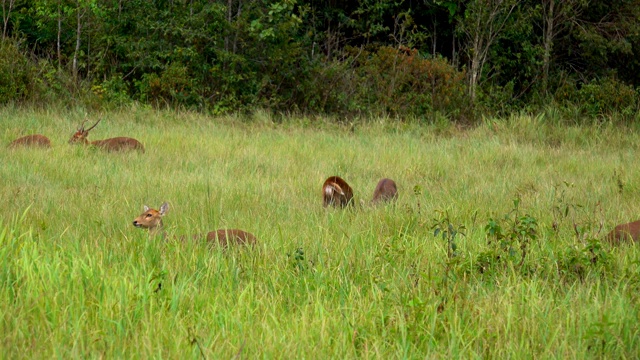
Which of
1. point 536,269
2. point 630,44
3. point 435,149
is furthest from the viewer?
point 630,44

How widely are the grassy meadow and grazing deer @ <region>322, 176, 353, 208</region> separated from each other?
21cm

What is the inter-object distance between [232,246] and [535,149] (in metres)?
7.18

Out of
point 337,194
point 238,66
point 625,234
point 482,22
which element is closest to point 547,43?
point 482,22

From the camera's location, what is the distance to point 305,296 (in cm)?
A: 411

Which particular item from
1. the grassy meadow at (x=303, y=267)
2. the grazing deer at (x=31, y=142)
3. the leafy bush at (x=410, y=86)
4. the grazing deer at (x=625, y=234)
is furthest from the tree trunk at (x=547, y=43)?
the grazing deer at (x=625, y=234)

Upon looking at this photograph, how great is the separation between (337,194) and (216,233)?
197cm

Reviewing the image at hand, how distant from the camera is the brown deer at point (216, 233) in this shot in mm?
4973

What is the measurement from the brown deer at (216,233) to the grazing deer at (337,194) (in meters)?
1.72

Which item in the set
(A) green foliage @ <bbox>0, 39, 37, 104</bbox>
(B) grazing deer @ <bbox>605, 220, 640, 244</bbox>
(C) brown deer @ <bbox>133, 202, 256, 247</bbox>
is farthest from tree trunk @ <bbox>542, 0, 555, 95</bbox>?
(C) brown deer @ <bbox>133, 202, 256, 247</bbox>

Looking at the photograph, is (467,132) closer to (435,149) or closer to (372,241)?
(435,149)

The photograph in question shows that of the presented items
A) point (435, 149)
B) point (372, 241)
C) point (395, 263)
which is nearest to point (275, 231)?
point (372, 241)

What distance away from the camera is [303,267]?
4.56 metres

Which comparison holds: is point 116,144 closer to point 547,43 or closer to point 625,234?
point 625,234

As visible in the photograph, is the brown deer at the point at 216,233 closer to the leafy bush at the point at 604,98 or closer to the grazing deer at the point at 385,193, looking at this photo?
the grazing deer at the point at 385,193
